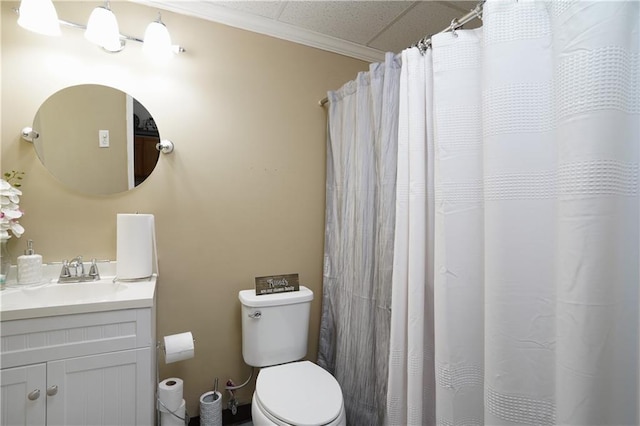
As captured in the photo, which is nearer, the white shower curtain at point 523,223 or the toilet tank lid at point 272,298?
the white shower curtain at point 523,223

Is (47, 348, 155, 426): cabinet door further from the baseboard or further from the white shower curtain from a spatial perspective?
the white shower curtain

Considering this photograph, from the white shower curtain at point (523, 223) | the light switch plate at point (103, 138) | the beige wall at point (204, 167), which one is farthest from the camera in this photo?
the light switch plate at point (103, 138)

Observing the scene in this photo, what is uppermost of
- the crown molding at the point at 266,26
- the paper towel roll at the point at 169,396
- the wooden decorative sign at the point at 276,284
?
the crown molding at the point at 266,26

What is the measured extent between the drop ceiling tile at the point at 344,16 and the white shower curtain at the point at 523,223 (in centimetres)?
71

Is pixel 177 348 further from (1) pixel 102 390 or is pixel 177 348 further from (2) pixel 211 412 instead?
(2) pixel 211 412

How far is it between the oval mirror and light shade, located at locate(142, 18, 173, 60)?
265 millimetres

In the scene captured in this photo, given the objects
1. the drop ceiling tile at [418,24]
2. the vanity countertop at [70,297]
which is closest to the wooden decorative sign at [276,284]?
the vanity countertop at [70,297]

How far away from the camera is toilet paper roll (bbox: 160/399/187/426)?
4.97 ft

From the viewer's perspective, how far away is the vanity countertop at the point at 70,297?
1.05 m

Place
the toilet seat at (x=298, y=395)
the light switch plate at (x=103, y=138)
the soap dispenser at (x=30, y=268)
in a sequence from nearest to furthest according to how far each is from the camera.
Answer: the toilet seat at (x=298, y=395) → the soap dispenser at (x=30, y=268) → the light switch plate at (x=103, y=138)

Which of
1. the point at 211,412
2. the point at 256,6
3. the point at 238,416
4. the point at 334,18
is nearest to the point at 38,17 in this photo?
the point at 256,6

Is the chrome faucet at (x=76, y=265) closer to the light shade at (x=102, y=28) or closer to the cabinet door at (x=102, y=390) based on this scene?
the cabinet door at (x=102, y=390)

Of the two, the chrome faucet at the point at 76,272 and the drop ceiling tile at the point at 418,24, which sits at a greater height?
the drop ceiling tile at the point at 418,24

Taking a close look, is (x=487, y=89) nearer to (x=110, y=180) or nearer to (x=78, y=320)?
(x=78, y=320)
